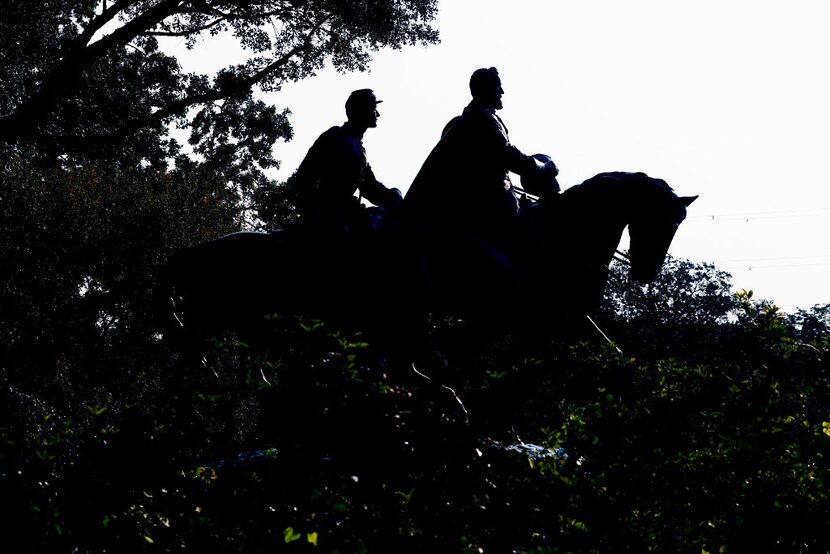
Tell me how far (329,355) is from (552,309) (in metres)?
3.34

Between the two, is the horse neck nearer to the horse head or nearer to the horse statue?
the horse statue

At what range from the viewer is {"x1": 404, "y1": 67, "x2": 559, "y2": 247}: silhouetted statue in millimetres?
7035

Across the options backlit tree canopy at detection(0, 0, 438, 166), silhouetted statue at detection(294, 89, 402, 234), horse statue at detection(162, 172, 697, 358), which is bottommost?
horse statue at detection(162, 172, 697, 358)

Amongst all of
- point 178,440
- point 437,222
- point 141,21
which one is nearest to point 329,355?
point 178,440

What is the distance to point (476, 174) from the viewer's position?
7.08 m

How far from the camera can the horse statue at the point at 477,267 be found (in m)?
6.99

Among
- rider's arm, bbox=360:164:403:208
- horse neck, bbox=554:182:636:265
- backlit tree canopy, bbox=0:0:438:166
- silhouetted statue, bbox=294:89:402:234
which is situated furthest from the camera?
backlit tree canopy, bbox=0:0:438:166

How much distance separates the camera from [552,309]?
6.99 m

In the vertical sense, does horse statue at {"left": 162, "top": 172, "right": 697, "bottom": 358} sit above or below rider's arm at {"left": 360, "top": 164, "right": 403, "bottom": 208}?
below

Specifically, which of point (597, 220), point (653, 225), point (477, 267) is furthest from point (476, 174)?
point (653, 225)

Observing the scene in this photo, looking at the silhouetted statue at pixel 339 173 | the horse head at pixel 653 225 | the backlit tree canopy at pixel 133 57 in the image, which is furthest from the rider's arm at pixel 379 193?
the backlit tree canopy at pixel 133 57

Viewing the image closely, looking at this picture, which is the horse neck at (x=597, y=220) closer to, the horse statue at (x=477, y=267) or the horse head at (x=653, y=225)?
the horse statue at (x=477, y=267)

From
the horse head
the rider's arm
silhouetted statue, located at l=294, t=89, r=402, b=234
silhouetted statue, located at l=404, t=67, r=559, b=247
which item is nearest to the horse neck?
the horse head

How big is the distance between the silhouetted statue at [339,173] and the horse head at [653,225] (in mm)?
2589
